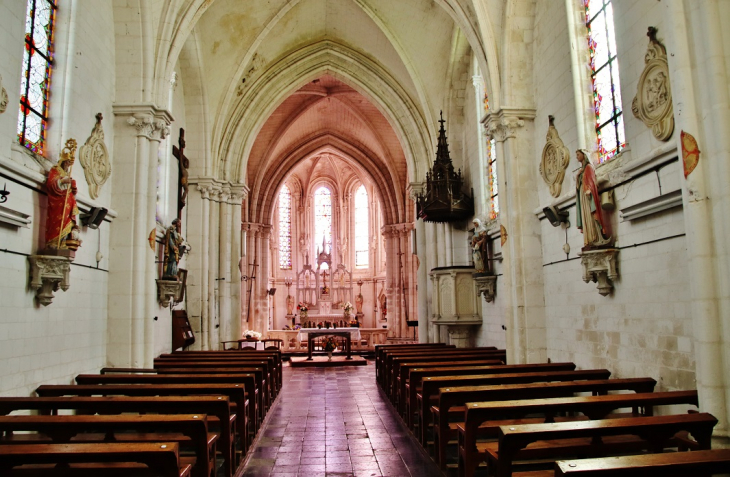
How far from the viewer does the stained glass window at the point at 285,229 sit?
35.2 metres

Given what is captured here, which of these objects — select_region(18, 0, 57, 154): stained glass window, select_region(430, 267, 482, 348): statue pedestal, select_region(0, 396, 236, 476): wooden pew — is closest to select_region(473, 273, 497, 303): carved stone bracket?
select_region(430, 267, 482, 348): statue pedestal

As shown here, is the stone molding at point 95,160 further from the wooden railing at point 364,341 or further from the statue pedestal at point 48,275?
the wooden railing at point 364,341

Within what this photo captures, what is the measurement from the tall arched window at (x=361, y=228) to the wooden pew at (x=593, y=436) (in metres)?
30.0

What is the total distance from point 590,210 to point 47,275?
24.8 feet

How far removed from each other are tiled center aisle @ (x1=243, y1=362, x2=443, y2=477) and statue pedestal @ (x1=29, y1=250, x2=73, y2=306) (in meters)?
3.49

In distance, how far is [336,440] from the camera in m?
7.98

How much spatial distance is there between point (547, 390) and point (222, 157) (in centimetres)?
1428

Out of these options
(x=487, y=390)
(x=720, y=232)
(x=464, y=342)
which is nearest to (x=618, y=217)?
(x=720, y=232)

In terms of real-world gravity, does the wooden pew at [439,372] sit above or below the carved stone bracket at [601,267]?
below

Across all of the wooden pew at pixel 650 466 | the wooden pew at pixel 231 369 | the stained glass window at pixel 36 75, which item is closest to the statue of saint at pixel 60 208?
the stained glass window at pixel 36 75

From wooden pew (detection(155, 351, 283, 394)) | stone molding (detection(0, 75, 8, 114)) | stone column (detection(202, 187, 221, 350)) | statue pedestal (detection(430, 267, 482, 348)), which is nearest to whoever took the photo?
stone molding (detection(0, 75, 8, 114))

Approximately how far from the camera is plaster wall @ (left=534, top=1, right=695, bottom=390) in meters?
6.95

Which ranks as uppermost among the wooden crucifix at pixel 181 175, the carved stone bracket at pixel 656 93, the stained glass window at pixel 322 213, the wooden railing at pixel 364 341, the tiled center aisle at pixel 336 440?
the stained glass window at pixel 322 213

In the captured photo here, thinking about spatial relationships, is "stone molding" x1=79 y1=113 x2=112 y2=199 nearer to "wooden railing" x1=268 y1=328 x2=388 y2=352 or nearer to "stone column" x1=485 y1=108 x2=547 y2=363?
"stone column" x1=485 y1=108 x2=547 y2=363
